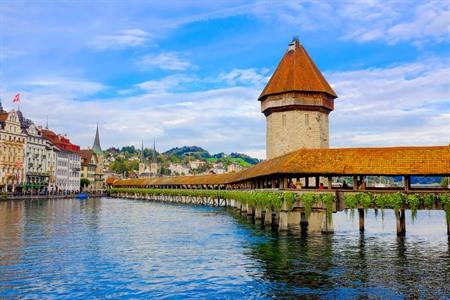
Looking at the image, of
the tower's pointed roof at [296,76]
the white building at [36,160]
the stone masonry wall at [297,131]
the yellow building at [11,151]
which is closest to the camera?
the stone masonry wall at [297,131]

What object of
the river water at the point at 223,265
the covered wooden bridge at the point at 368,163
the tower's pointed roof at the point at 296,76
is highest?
the tower's pointed roof at the point at 296,76

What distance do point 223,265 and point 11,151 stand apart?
8286 cm

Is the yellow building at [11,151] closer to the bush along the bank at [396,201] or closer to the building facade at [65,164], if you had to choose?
the building facade at [65,164]

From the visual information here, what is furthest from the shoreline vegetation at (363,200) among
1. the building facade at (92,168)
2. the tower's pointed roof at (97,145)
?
the tower's pointed roof at (97,145)

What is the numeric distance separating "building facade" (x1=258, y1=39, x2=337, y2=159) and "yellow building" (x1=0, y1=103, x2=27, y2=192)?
57.2 m

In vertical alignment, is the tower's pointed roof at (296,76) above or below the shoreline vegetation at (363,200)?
above

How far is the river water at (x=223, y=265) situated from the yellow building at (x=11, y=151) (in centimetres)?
6569

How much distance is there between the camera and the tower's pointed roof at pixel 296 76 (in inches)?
1896

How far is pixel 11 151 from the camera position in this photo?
301ft

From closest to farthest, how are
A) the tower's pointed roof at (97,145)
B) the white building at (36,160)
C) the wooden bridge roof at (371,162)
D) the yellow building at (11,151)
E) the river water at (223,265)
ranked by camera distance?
the river water at (223,265) < the wooden bridge roof at (371,162) < the yellow building at (11,151) < the white building at (36,160) < the tower's pointed roof at (97,145)

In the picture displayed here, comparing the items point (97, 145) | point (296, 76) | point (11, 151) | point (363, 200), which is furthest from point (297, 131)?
point (97, 145)

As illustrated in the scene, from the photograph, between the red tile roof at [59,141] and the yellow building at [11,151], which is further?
the red tile roof at [59,141]

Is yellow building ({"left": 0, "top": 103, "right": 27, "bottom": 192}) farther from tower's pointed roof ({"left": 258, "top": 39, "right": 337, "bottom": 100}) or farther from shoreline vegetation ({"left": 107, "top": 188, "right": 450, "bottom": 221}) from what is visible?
shoreline vegetation ({"left": 107, "top": 188, "right": 450, "bottom": 221})

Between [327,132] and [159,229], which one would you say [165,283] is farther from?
[327,132]
